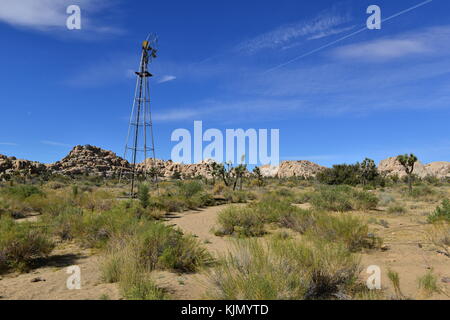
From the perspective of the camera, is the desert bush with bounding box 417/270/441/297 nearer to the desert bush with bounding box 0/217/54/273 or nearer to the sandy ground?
the sandy ground

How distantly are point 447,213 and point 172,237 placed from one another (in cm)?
988

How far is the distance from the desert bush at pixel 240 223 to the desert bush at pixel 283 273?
6043mm

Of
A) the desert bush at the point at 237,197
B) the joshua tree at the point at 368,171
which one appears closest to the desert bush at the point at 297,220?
the desert bush at the point at 237,197

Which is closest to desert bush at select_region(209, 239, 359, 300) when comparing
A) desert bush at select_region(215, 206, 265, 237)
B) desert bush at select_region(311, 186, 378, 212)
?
desert bush at select_region(215, 206, 265, 237)

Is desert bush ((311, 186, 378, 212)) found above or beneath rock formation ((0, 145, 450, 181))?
beneath

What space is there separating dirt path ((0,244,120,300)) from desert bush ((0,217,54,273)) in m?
0.31

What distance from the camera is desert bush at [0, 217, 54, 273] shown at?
7562 mm

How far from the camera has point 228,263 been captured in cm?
541

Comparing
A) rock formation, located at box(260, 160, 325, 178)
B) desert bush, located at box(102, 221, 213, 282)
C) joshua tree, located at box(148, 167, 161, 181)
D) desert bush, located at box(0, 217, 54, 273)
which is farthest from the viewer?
rock formation, located at box(260, 160, 325, 178)

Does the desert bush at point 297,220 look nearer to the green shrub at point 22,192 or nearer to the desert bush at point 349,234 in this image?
the desert bush at point 349,234

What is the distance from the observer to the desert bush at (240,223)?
1231cm

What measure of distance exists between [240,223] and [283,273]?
803 centimetres

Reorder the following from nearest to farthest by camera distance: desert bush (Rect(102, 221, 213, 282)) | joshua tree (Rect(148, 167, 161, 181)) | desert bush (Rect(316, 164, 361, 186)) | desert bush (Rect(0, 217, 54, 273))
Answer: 1. desert bush (Rect(102, 221, 213, 282))
2. desert bush (Rect(0, 217, 54, 273))
3. joshua tree (Rect(148, 167, 161, 181))
4. desert bush (Rect(316, 164, 361, 186))
